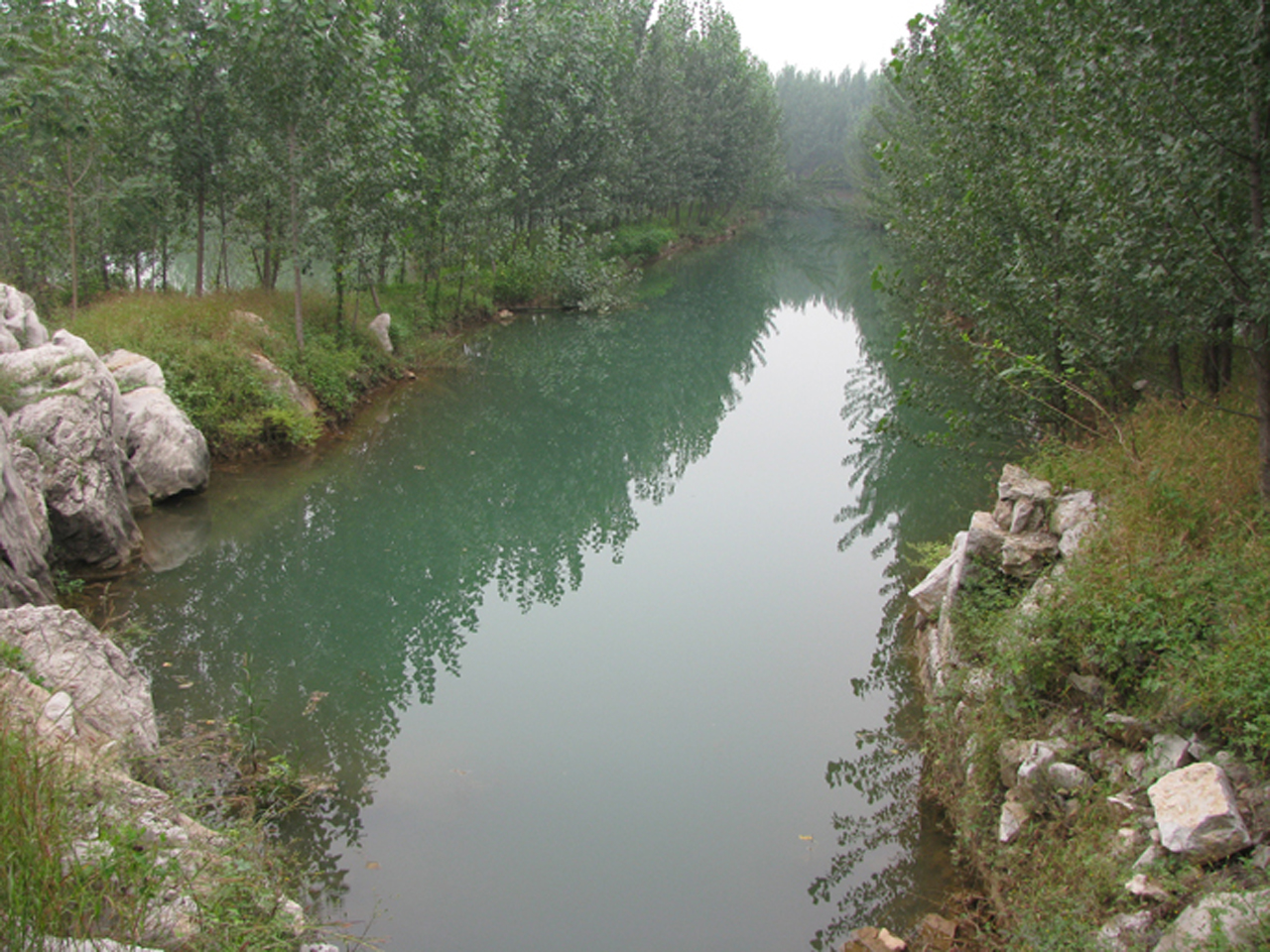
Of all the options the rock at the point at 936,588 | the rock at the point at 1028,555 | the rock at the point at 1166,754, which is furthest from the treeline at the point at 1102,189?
the rock at the point at 1166,754

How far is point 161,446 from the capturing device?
11594mm

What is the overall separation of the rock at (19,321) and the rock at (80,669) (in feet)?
21.9

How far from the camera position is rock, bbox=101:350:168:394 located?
12.4 meters

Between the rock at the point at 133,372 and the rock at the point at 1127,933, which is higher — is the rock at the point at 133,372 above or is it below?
above

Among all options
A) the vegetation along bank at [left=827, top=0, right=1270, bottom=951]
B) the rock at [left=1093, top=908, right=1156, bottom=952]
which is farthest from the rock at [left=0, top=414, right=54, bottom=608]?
the rock at [left=1093, top=908, right=1156, bottom=952]

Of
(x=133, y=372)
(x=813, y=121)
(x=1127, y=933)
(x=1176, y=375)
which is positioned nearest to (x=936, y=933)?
(x=1127, y=933)

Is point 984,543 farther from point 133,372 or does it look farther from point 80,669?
point 133,372

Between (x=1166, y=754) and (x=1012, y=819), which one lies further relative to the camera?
(x=1012, y=819)

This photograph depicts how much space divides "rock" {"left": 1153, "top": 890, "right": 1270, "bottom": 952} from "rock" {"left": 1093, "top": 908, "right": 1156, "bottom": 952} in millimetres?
102

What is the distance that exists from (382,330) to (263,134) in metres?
4.79

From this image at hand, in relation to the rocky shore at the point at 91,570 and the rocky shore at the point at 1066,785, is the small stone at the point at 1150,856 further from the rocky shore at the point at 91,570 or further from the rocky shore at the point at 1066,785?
the rocky shore at the point at 91,570

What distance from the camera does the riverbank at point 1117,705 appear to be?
4.16 meters

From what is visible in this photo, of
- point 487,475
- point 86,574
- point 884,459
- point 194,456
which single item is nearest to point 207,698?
point 86,574

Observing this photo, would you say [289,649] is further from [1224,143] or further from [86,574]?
[1224,143]
